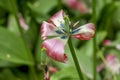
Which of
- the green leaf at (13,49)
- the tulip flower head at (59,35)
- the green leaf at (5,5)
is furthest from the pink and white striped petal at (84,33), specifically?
the green leaf at (5,5)

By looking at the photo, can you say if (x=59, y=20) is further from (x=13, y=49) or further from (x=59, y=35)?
(x=13, y=49)

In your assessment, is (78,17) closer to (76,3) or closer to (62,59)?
(76,3)

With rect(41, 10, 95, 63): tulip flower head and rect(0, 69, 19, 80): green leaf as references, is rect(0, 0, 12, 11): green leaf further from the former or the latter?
rect(41, 10, 95, 63): tulip flower head

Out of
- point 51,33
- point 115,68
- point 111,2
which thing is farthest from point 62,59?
point 111,2

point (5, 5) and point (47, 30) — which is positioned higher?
point (5, 5)

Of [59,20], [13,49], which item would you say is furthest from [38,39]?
[59,20]

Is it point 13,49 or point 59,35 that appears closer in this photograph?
point 59,35

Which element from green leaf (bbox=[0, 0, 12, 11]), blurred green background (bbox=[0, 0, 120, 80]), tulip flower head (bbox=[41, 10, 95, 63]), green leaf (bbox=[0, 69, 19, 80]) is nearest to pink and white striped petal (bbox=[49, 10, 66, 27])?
tulip flower head (bbox=[41, 10, 95, 63])

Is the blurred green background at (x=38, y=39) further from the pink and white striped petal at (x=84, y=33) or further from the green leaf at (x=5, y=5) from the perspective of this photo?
the pink and white striped petal at (x=84, y=33)
